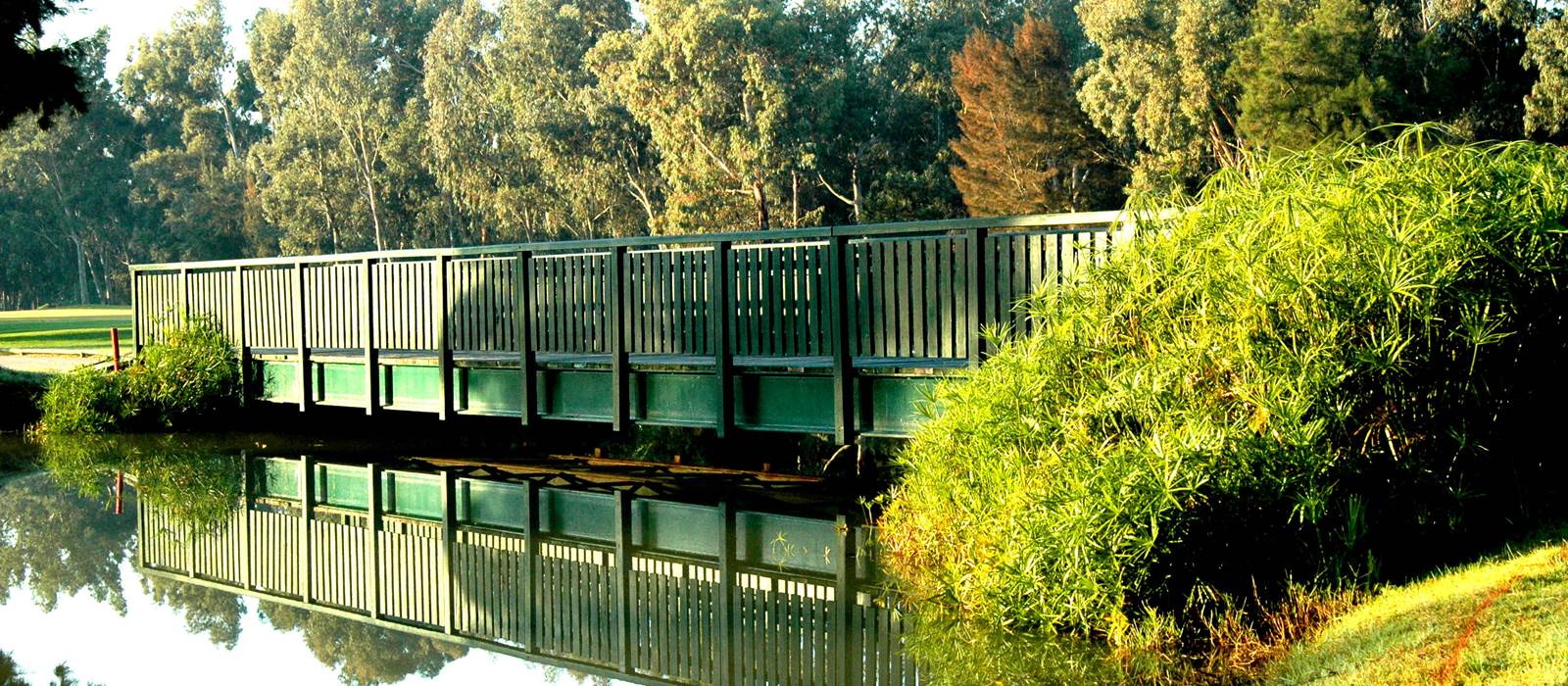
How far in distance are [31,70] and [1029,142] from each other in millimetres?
36906

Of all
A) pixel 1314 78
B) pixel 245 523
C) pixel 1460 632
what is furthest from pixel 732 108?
pixel 1460 632

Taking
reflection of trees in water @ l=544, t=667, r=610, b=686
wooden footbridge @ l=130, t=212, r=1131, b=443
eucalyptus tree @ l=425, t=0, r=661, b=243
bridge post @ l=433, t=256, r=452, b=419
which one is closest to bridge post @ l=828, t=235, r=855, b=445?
wooden footbridge @ l=130, t=212, r=1131, b=443

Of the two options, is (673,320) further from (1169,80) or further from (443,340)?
(1169,80)

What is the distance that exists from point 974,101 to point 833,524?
142 ft

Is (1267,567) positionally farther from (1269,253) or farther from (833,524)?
(833,524)

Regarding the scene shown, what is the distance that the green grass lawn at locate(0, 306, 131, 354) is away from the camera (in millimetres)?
37344

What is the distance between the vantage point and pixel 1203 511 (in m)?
7.71

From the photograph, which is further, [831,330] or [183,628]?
[831,330]

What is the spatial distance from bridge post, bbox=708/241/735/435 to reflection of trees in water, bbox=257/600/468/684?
4.09 metres

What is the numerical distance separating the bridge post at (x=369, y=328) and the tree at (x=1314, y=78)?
30509mm

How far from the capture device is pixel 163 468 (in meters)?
17.3

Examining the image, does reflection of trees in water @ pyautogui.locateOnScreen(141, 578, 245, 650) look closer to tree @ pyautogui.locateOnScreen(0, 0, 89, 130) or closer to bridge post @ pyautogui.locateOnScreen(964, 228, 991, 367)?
bridge post @ pyautogui.locateOnScreen(964, 228, 991, 367)

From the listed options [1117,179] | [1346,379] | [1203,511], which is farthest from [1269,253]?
[1117,179]

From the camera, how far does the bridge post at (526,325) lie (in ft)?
50.7
